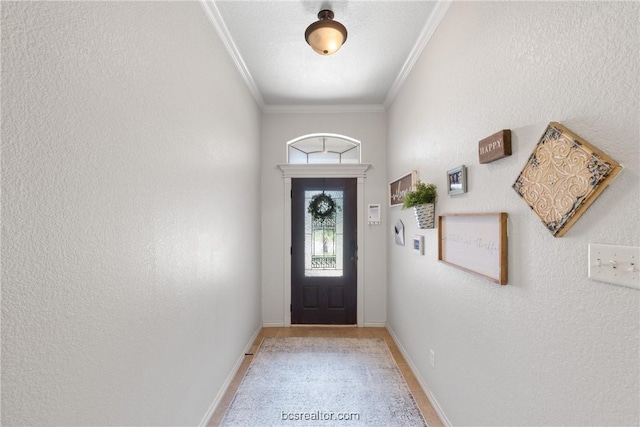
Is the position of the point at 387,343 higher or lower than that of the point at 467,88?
lower

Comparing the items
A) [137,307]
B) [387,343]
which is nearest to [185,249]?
[137,307]

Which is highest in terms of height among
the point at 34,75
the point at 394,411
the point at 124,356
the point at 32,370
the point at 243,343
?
the point at 34,75

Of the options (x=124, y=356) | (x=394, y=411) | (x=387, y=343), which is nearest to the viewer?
(x=124, y=356)

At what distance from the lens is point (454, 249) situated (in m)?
1.82

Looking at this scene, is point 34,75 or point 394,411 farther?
point 394,411

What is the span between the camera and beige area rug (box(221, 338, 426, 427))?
206 centimetres

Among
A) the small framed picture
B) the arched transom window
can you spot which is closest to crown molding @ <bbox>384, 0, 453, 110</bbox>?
the arched transom window

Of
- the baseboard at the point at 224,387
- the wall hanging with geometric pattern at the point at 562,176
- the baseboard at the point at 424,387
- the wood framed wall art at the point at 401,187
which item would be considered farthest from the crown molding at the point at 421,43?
the baseboard at the point at 224,387

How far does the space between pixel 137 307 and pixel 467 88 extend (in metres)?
Result: 2.03

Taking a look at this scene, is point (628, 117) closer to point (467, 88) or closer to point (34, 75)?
point (467, 88)

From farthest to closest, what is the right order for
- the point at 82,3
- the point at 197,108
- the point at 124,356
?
the point at 197,108
the point at 124,356
the point at 82,3

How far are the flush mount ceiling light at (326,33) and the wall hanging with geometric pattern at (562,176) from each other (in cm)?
158

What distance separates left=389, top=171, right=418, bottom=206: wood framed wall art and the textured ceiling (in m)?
1.04

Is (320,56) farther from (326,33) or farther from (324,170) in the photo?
(324,170)
